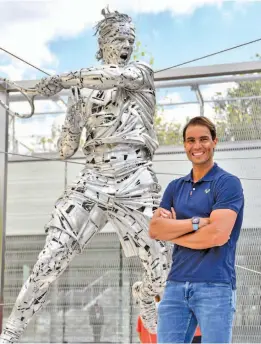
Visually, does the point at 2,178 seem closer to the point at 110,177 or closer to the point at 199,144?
the point at 110,177

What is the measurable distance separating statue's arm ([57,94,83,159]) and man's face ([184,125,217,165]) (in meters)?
1.22

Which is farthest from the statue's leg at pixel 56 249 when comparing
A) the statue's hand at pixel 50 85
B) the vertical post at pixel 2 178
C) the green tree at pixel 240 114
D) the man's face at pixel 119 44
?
the green tree at pixel 240 114

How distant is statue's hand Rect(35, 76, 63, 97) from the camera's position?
303 cm

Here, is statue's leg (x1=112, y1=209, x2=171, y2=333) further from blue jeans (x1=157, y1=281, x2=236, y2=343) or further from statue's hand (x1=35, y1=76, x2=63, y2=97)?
blue jeans (x1=157, y1=281, x2=236, y2=343)

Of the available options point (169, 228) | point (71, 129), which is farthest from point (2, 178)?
point (169, 228)

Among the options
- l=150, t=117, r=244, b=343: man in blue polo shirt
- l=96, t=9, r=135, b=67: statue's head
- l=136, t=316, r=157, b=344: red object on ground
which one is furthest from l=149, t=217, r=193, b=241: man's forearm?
l=136, t=316, r=157, b=344: red object on ground

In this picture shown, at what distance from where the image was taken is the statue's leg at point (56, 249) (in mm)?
2977

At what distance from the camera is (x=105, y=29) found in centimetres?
318

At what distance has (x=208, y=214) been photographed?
195cm

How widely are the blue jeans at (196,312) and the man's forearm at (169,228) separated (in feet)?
0.43

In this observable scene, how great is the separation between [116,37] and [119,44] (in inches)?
1.3

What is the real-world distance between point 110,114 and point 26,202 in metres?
1.68

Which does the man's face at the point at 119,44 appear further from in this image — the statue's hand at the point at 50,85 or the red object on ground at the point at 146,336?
the red object on ground at the point at 146,336

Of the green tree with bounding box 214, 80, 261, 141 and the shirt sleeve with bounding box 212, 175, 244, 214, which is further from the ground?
the green tree with bounding box 214, 80, 261, 141
